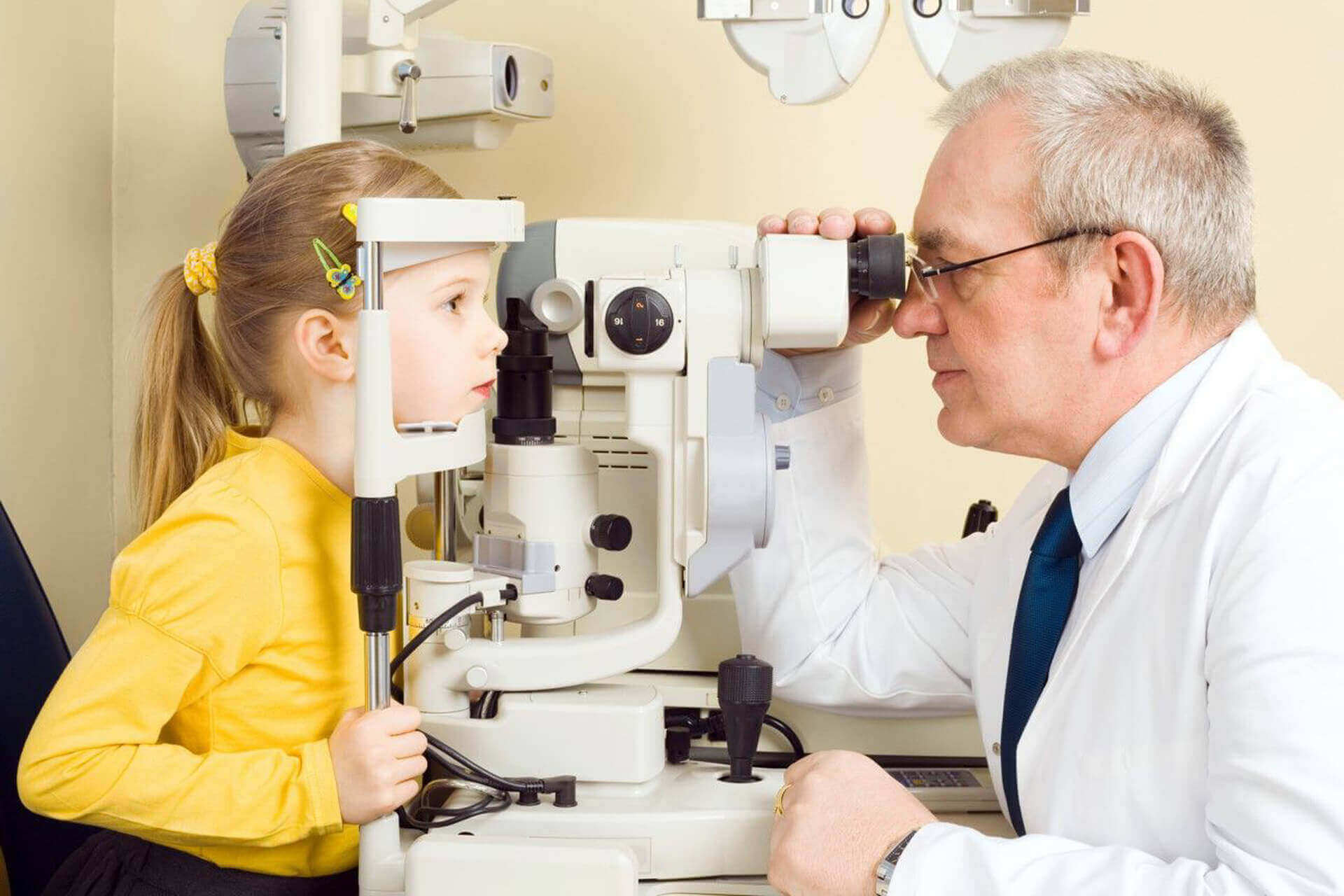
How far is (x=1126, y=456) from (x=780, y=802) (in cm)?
44

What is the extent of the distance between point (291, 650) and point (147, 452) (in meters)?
0.31

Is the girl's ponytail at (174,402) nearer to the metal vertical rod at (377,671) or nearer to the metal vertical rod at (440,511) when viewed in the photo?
the metal vertical rod at (440,511)

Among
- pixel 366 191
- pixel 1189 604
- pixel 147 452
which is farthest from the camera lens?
pixel 147 452

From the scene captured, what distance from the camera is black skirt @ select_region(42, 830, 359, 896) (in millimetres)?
1217

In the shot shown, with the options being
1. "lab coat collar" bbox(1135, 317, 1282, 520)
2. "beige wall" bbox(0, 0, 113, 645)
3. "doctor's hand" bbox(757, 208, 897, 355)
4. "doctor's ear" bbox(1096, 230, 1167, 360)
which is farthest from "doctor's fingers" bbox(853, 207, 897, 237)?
"beige wall" bbox(0, 0, 113, 645)

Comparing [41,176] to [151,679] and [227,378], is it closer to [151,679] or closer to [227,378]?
[227,378]

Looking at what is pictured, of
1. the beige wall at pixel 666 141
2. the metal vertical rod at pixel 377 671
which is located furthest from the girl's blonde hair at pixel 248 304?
the beige wall at pixel 666 141

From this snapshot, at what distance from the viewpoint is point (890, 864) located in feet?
3.37

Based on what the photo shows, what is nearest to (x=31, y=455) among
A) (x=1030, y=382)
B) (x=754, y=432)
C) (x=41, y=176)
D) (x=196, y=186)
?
(x=41, y=176)

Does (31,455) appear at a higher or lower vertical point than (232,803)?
higher

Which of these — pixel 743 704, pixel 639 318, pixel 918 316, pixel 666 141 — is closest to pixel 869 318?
pixel 918 316

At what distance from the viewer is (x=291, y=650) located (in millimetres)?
1207

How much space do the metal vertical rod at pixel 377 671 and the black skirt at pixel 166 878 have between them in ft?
0.75

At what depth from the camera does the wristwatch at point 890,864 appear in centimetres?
102
